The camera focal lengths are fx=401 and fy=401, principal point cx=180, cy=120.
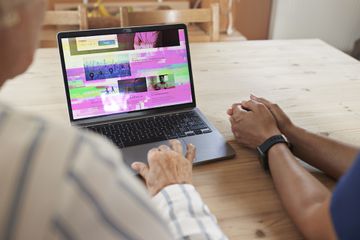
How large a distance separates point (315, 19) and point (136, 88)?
95.9 inches

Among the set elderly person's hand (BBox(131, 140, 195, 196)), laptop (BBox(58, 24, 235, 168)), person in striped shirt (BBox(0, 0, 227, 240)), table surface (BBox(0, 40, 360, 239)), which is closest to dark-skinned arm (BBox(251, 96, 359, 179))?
table surface (BBox(0, 40, 360, 239))

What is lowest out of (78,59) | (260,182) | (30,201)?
(260,182)

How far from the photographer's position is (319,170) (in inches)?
37.2

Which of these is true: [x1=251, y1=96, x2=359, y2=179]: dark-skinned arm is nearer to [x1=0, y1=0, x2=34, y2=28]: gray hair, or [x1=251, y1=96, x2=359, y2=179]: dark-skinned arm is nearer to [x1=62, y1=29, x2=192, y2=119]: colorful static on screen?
[x1=62, y1=29, x2=192, y2=119]: colorful static on screen

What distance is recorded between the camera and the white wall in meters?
3.05

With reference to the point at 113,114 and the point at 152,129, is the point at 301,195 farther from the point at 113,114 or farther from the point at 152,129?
the point at 113,114

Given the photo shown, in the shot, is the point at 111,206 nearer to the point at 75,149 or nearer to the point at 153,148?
the point at 75,149

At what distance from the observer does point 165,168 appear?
0.83 meters

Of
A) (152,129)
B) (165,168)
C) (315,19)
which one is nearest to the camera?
(165,168)

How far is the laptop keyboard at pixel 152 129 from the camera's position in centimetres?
100

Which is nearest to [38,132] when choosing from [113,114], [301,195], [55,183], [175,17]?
[55,183]

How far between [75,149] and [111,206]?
Answer: 63mm

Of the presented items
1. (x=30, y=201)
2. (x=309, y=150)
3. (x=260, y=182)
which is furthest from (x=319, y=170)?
(x=30, y=201)

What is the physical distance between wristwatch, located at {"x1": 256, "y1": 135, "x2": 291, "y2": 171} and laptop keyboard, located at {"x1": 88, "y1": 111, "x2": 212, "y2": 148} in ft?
0.53
